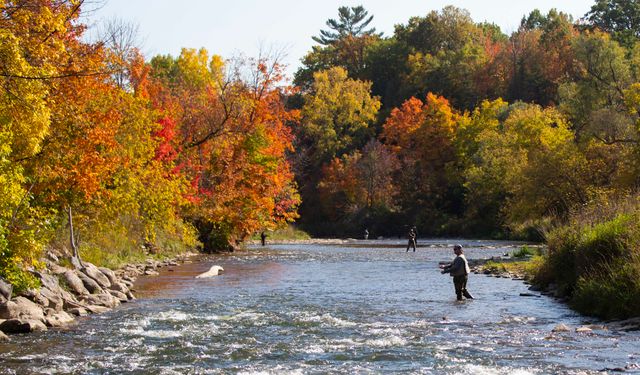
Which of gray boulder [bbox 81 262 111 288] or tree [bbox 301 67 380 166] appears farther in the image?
tree [bbox 301 67 380 166]

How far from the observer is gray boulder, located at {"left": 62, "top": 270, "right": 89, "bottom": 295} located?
23.3 m

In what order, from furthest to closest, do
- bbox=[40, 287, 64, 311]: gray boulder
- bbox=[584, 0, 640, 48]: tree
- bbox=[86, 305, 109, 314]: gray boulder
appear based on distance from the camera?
bbox=[584, 0, 640, 48]: tree → bbox=[86, 305, 109, 314]: gray boulder → bbox=[40, 287, 64, 311]: gray boulder

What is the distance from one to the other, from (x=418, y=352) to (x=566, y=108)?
171 ft

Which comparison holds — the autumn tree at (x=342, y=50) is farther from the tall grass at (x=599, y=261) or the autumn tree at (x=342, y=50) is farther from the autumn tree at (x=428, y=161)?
the tall grass at (x=599, y=261)

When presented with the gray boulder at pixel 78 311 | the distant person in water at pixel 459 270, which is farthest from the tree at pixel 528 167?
the gray boulder at pixel 78 311

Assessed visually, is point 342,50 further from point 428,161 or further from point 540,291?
point 540,291

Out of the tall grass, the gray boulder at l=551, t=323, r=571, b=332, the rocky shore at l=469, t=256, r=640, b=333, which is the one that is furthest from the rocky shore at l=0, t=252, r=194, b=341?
the tall grass

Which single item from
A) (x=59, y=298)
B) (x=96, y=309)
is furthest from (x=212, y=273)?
(x=59, y=298)

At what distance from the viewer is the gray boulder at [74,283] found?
76.4ft

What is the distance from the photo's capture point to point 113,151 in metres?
29.6

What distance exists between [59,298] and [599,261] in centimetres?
1526

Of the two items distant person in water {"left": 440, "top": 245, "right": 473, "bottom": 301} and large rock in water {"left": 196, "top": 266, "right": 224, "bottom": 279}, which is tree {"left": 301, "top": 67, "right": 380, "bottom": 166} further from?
distant person in water {"left": 440, "top": 245, "right": 473, "bottom": 301}

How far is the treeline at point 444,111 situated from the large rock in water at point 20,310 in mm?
47549

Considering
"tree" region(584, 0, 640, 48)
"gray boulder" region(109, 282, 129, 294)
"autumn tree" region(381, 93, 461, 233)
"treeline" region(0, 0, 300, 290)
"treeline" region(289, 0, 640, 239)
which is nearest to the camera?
"treeline" region(0, 0, 300, 290)
